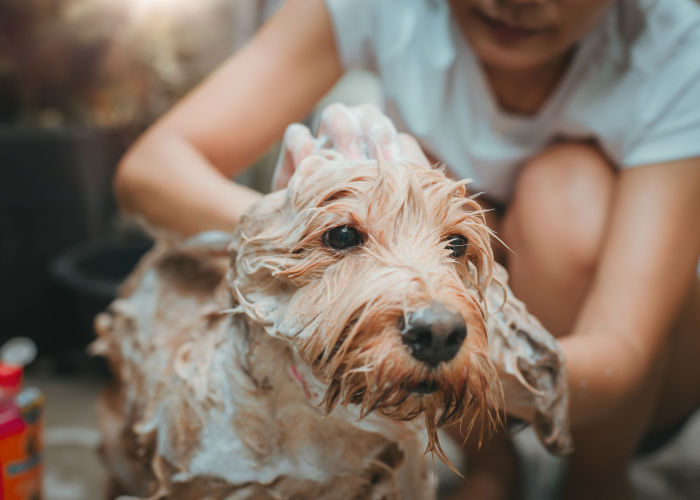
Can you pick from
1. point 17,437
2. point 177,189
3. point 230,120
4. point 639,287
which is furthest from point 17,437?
point 639,287

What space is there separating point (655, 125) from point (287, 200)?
67 centimetres

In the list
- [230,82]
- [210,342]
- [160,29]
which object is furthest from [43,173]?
[210,342]

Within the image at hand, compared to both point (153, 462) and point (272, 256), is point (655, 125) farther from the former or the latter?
point (153, 462)

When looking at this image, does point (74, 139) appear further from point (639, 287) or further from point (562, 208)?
point (639, 287)

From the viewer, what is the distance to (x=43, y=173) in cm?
195

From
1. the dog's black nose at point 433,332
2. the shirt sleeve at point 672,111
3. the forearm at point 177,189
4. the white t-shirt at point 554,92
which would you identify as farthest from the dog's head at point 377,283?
the shirt sleeve at point 672,111

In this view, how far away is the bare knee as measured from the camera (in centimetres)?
111

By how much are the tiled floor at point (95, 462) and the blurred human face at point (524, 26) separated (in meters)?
0.58

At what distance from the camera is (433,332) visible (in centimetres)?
53

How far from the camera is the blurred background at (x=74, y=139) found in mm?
1906

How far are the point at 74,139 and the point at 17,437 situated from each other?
3.71ft

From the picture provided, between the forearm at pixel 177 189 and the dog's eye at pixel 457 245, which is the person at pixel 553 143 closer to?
the forearm at pixel 177 189

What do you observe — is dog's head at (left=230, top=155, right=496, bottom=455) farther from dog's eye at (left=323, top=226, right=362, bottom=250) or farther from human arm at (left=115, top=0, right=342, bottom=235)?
human arm at (left=115, top=0, right=342, bottom=235)

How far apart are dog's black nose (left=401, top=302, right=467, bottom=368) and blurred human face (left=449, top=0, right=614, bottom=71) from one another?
0.58 meters
